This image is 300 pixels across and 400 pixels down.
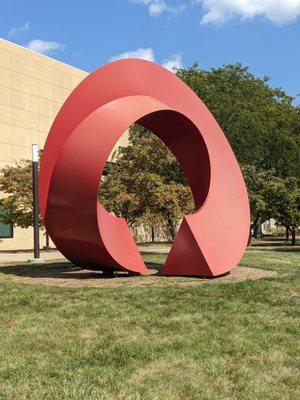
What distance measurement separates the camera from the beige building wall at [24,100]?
107 ft

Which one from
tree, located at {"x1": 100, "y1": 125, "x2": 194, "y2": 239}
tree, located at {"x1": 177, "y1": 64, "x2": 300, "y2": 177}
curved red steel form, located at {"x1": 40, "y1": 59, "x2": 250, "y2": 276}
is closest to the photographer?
curved red steel form, located at {"x1": 40, "y1": 59, "x2": 250, "y2": 276}

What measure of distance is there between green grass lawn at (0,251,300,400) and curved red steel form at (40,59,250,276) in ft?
5.78

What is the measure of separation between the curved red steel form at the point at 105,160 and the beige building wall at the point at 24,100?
72.6ft

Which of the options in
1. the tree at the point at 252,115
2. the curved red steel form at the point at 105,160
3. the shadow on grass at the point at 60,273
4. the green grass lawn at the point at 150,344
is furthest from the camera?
the tree at the point at 252,115

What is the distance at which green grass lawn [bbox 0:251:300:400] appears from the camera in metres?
4.25

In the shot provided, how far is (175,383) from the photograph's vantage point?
4352 mm

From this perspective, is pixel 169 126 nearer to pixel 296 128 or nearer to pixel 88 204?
pixel 88 204

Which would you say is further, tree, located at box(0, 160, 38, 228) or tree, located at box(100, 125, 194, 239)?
tree, located at box(0, 160, 38, 228)

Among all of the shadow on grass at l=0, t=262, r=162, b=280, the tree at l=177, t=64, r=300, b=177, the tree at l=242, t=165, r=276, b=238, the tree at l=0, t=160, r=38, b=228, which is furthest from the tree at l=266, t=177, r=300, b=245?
the shadow on grass at l=0, t=262, r=162, b=280

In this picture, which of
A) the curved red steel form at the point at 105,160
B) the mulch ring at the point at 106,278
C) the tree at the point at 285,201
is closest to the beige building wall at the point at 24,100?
the tree at the point at 285,201

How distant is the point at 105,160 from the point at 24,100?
25581 mm

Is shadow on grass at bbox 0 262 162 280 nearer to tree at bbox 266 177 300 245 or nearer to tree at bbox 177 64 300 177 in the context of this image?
tree at bbox 266 177 300 245

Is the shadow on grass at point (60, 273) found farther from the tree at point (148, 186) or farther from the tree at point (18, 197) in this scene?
the tree at point (18, 197)

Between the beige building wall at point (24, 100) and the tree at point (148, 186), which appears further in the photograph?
the beige building wall at point (24, 100)
